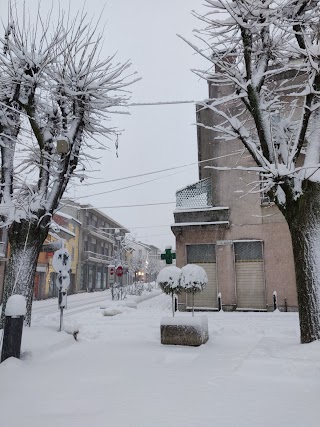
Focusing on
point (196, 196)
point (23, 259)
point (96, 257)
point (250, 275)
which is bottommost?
point (250, 275)

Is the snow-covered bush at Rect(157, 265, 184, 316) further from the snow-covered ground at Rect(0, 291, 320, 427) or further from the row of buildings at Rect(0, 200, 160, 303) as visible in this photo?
the row of buildings at Rect(0, 200, 160, 303)

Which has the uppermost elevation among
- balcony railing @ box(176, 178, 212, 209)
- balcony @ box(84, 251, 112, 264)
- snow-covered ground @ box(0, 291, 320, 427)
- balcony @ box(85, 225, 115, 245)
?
balcony @ box(85, 225, 115, 245)

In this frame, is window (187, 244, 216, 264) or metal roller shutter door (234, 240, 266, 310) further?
window (187, 244, 216, 264)

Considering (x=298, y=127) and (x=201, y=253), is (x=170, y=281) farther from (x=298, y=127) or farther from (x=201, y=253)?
(x=201, y=253)

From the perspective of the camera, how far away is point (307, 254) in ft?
19.1

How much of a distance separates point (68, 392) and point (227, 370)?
238 cm

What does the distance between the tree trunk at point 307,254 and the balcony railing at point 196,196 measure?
31.6 feet

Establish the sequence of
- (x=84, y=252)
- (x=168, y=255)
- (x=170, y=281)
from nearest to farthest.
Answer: (x=170, y=281), (x=168, y=255), (x=84, y=252)

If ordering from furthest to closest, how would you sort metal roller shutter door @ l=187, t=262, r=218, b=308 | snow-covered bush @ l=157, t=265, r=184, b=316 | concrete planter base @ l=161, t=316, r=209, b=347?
metal roller shutter door @ l=187, t=262, r=218, b=308 → snow-covered bush @ l=157, t=265, r=184, b=316 → concrete planter base @ l=161, t=316, r=209, b=347

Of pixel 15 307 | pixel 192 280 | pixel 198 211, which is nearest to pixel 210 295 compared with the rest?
pixel 198 211

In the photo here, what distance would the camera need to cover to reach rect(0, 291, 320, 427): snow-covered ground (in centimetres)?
315

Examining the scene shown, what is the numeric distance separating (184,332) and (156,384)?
9.59 feet

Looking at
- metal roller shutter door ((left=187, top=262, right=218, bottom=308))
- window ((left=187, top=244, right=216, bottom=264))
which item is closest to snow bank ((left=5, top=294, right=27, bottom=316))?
metal roller shutter door ((left=187, top=262, right=218, bottom=308))

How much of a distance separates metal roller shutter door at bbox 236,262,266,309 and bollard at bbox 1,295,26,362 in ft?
35.9
